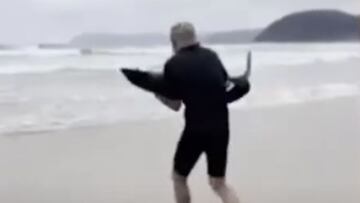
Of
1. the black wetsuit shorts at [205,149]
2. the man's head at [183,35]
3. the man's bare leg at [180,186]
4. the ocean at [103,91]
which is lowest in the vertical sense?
the ocean at [103,91]

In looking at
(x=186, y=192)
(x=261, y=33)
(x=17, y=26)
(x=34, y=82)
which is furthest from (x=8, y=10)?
(x=186, y=192)

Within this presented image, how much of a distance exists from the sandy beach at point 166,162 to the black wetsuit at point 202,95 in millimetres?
1481

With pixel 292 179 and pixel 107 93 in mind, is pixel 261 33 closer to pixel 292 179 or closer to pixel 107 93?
pixel 107 93

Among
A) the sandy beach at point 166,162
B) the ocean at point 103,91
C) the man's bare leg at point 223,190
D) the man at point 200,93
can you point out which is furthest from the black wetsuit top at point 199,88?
the ocean at point 103,91

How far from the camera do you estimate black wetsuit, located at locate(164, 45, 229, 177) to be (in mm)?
4582

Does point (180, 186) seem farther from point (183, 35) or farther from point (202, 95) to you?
point (183, 35)

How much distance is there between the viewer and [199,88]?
4578 mm

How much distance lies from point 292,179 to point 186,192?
2064 millimetres

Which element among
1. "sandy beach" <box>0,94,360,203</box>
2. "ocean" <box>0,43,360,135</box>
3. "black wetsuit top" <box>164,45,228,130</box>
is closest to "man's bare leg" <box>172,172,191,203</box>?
"black wetsuit top" <box>164,45,228,130</box>

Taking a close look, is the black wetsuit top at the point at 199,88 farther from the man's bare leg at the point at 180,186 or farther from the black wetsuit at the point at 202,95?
the man's bare leg at the point at 180,186

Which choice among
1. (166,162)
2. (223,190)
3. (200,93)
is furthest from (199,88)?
(166,162)

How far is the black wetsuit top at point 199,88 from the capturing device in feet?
15.0

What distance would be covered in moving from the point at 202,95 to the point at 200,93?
1cm

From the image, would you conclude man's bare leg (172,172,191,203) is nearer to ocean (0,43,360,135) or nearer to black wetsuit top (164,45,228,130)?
black wetsuit top (164,45,228,130)
